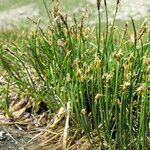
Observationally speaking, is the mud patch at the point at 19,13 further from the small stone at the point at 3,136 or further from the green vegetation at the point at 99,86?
the small stone at the point at 3,136

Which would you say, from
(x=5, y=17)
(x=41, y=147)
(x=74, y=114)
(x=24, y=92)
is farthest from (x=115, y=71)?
(x=5, y=17)

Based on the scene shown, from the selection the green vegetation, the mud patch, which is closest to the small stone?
the green vegetation

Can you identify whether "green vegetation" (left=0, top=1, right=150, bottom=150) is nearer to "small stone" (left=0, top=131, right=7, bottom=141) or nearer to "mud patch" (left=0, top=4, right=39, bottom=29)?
"small stone" (left=0, top=131, right=7, bottom=141)

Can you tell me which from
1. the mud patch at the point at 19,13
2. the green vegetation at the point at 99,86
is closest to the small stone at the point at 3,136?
the green vegetation at the point at 99,86

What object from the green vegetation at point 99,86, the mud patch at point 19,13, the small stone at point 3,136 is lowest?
the small stone at point 3,136

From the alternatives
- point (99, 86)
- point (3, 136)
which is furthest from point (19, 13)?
point (99, 86)

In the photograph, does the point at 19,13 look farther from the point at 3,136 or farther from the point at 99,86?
the point at 99,86

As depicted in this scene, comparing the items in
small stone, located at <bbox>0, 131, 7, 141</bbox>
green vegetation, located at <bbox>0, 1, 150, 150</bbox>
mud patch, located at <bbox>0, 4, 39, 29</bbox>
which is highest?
mud patch, located at <bbox>0, 4, 39, 29</bbox>

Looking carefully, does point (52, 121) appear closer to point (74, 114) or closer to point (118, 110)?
point (74, 114)
